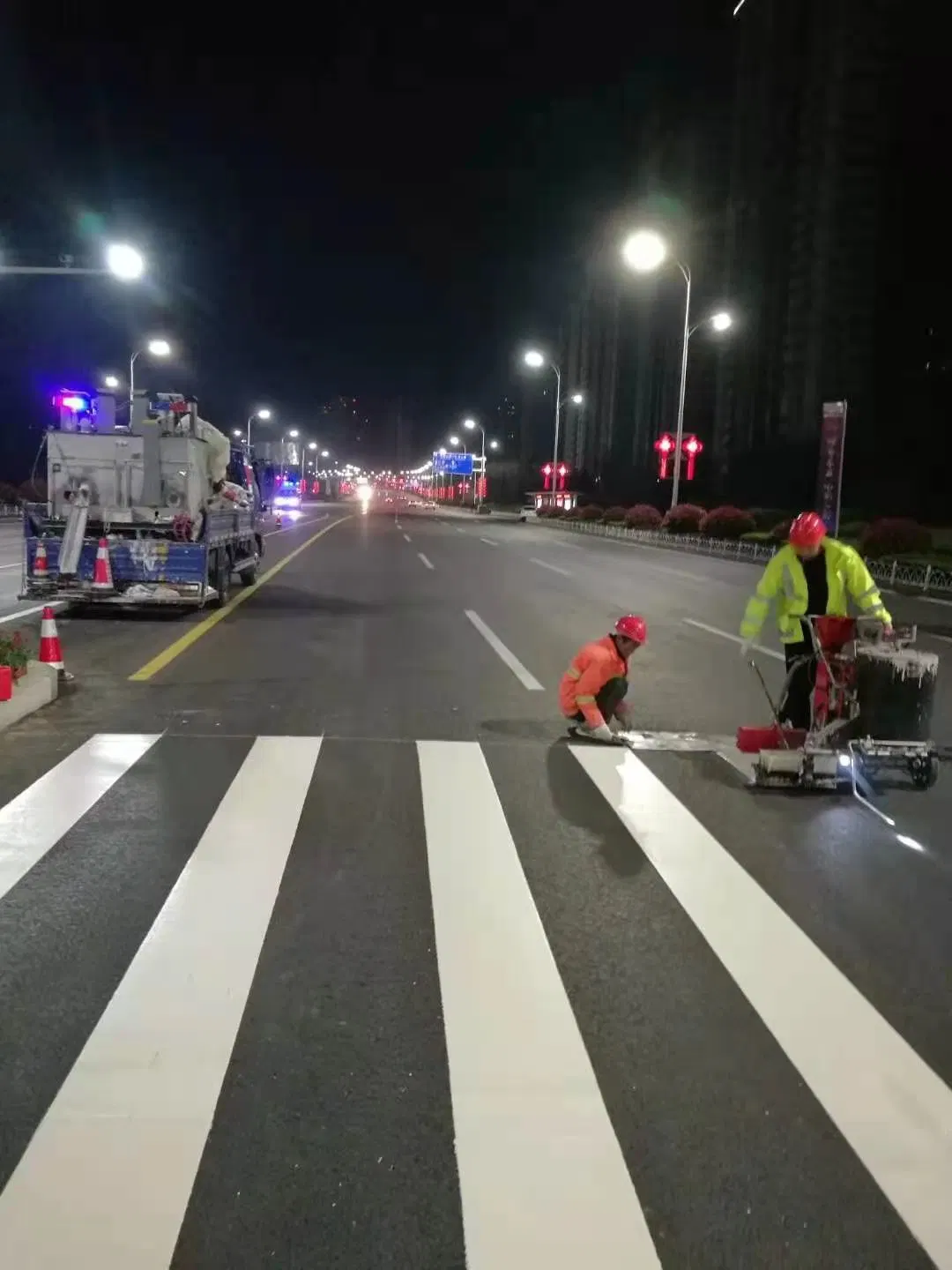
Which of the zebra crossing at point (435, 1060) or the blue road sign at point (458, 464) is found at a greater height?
the blue road sign at point (458, 464)

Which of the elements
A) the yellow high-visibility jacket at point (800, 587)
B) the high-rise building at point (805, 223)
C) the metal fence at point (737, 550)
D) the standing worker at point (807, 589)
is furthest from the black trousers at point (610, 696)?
the high-rise building at point (805, 223)

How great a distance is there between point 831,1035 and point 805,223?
6516 cm

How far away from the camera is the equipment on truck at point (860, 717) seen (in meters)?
7.24

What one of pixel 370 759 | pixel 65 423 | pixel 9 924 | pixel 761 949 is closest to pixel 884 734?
pixel 761 949

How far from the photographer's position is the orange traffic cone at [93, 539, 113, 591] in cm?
1534

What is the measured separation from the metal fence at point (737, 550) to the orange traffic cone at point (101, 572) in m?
18.8

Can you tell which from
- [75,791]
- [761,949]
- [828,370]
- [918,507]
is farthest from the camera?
[828,370]

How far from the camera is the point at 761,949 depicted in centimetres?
489

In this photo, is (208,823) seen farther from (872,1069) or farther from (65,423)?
(65,423)

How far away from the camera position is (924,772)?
754 centimetres

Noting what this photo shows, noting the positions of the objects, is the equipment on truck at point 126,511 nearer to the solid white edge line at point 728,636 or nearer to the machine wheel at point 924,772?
the solid white edge line at point 728,636

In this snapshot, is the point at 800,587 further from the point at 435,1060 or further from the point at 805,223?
the point at 805,223

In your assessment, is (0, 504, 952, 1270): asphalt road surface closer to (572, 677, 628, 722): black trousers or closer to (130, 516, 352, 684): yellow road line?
(572, 677, 628, 722): black trousers

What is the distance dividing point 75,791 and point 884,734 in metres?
5.30
